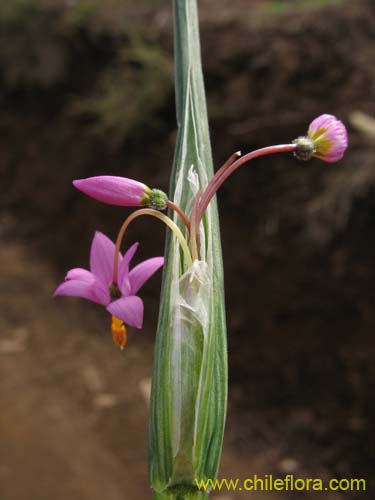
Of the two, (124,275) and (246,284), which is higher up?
(246,284)

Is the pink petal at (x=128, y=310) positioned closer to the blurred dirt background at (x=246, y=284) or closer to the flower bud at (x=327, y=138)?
the flower bud at (x=327, y=138)

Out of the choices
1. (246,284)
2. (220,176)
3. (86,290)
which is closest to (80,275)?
(86,290)

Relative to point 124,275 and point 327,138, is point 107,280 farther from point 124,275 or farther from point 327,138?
point 327,138

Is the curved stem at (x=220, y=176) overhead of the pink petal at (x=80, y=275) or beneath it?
overhead

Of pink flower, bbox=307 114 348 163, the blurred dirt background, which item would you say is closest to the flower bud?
pink flower, bbox=307 114 348 163

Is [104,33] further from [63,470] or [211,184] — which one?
[211,184]

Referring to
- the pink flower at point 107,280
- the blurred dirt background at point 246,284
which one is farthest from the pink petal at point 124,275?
the blurred dirt background at point 246,284
